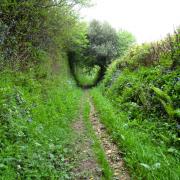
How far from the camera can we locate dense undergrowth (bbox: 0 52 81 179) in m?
4.21

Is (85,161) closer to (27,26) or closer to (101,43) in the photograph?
(27,26)

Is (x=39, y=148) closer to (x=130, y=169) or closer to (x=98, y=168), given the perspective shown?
(x=98, y=168)

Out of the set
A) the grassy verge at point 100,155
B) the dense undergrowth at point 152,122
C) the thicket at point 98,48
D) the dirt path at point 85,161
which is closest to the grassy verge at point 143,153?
the dense undergrowth at point 152,122

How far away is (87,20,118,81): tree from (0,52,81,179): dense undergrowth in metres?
19.3

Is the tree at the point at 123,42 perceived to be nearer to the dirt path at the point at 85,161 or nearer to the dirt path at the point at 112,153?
the dirt path at the point at 112,153

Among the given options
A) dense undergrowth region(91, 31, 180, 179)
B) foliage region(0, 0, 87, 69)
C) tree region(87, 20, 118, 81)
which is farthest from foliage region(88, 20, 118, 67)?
dense undergrowth region(91, 31, 180, 179)

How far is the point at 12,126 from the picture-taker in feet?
16.7

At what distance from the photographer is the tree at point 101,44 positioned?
27328mm

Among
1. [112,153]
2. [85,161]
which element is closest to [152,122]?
[112,153]

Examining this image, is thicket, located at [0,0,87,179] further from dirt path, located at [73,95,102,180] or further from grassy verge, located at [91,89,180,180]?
grassy verge, located at [91,89,180,180]

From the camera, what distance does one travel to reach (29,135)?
5.38 metres

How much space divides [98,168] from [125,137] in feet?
4.59

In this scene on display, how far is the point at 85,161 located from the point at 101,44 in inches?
919

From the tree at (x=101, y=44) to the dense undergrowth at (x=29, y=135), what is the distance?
1927cm
